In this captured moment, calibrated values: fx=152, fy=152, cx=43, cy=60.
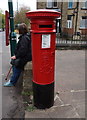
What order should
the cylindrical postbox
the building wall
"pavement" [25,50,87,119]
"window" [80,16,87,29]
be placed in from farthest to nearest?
1. "window" [80,16,87,29]
2. the building wall
3. "pavement" [25,50,87,119]
4. the cylindrical postbox

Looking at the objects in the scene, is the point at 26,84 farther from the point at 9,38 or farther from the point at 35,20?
the point at 9,38

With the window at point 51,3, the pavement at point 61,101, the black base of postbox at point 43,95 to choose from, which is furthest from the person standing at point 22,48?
the window at point 51,3

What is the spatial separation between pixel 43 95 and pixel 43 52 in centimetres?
88

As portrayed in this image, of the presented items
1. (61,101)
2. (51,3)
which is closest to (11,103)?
(61,101)

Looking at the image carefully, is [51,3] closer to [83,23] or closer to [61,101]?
[83,23]

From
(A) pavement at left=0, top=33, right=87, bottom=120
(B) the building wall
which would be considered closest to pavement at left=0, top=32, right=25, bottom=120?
(A) pavement at left=0, top=33, right=87, bottom=120

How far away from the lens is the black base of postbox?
9.84ft

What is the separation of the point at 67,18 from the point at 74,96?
825 inches

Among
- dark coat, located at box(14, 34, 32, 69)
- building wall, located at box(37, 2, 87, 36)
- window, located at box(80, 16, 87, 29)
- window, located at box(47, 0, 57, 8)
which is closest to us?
dark coat, located at box(14, 34, 32, 69)

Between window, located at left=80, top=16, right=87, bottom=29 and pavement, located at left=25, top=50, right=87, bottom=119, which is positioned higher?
window, located at left=80, top=16, right=87, bottom=29

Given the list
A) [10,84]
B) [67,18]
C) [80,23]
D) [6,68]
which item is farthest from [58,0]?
[10,84]

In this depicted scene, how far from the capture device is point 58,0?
22375 millimetres

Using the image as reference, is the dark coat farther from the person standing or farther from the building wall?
the building wall

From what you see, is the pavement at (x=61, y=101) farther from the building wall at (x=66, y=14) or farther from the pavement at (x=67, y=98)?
the building wall at (x=66, y=14)
